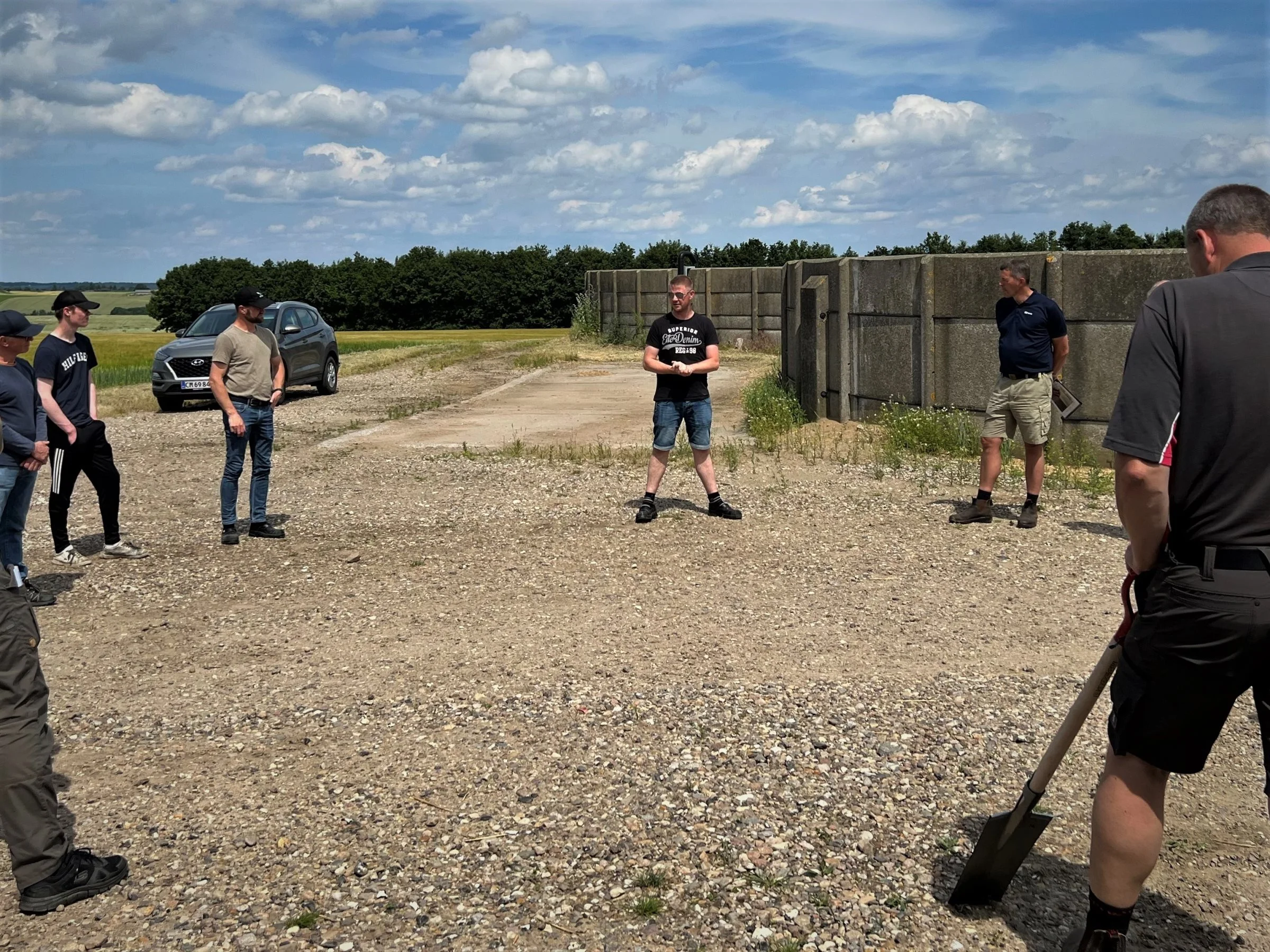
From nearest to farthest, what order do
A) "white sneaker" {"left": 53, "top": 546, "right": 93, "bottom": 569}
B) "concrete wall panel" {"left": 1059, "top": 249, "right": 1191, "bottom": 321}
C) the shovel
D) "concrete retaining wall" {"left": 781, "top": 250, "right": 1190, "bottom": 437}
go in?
the shovel < "white sneaker" {"left": 53, "top": 546, "right": 93, "bottom": 569} < "concrete wall panel" {"left": 1059, "top": 249, "right": 1191, "bottom": 321} < "concrete retaining wall" {"left": 781, "top": 250, "right": 1190, "bottom": 437}

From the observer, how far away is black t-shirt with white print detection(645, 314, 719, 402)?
9430 millimetres

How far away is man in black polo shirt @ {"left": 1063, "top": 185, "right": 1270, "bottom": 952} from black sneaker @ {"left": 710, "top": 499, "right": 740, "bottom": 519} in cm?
656

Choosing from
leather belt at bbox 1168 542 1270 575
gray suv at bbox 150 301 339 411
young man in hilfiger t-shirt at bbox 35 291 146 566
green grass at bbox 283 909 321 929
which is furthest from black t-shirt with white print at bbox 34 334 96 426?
gray suv at bbox 150 301 339 411

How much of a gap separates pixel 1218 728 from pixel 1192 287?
1076 millimetres

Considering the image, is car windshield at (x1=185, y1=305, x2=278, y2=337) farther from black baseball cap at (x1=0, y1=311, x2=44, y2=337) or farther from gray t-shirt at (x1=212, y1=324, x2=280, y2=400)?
black baseball cap at (x1=0, y1=311, x2=44, y2=337)

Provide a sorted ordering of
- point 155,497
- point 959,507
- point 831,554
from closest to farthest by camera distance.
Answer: point 831,554, point 959,507, point 155,497

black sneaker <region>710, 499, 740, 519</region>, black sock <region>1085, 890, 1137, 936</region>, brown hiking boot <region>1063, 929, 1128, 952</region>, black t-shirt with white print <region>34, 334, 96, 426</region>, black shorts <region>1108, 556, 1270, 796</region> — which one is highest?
black t-shirt with white print <region>34, 334, 96, 426</region>

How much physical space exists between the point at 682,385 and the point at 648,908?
6.19 meters

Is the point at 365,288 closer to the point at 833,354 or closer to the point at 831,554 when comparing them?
the point at 833,354

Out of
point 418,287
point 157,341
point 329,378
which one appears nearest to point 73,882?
point 329,378

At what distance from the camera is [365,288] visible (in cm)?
6219

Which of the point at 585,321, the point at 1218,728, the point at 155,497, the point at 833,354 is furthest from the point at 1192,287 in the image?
the point at 585,321

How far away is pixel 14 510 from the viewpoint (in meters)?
7.52

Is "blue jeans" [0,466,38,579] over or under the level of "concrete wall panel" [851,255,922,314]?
under
